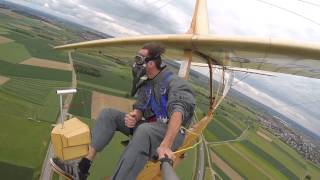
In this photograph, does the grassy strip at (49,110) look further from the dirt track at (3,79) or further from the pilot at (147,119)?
the pilot at (147,119)

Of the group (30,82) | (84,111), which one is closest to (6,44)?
(30,82)

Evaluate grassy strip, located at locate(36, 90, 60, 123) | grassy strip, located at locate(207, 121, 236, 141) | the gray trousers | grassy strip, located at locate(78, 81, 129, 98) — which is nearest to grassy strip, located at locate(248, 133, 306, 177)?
grassy strip, located at locate(207, 121, 236, 141)

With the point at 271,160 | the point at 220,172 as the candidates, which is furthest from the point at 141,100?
the point at 271,160

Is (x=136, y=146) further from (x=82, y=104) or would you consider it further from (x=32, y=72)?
(x=32, y=72)

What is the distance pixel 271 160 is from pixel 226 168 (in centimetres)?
1750

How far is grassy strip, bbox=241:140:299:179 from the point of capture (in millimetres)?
56131

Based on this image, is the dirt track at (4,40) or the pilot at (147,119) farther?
the dirt track at (4,40)

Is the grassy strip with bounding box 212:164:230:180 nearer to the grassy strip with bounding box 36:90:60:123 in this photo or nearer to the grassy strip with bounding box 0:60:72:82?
the grassy strip with bounding box 36:90:60:123

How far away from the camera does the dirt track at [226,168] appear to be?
136 ft

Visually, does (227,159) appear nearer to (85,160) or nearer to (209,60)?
(209,60)

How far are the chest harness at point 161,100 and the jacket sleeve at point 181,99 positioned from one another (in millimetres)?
131

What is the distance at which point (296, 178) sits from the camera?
55.3m

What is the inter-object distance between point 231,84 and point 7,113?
2246 centimetres

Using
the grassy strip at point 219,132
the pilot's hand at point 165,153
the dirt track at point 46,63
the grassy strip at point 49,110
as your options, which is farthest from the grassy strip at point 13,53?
the pilot's hand at point 165,153
